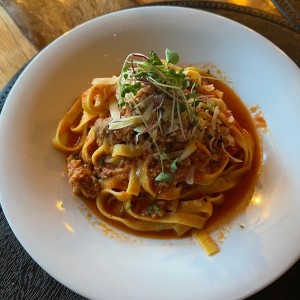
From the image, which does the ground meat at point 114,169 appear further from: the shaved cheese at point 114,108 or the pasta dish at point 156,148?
the shaved cheese at point 114,108

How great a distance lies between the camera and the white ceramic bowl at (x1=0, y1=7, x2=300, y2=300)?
3.16m

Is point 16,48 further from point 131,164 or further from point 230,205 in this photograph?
point 230,205

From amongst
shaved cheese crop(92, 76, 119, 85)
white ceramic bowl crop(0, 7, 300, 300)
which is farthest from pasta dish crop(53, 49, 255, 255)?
white ceramic bowl crop(0, 7, 300, 300)

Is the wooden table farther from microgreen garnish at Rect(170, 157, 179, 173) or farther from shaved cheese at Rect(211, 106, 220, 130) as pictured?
microgreen garnish at Rect(170, 157, 179, 173)

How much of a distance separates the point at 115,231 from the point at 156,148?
0.82m

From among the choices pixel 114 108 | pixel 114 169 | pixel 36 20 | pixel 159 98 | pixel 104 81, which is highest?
pixel 159 98

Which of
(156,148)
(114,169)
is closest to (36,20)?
(114,169)

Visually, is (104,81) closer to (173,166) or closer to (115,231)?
(173,166)

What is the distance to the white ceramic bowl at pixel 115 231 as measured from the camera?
10.4ft

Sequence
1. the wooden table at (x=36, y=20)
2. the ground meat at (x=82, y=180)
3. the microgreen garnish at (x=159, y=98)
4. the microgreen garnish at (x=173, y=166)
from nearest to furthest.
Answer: the microgreen garnish at (x=159, y=98) < the microgreen garnish at (x=173, y=166) < the ground meat at (x=82, y=180) < the wooden table at (x=36, y=20)

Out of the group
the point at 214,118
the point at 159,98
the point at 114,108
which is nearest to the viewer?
the point at 159,98

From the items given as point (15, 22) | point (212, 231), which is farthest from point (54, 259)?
point (15, 22)

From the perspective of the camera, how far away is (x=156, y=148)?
3.68 m

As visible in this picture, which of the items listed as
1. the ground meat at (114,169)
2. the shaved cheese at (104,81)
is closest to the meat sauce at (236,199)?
the ground meat at (114,169)
